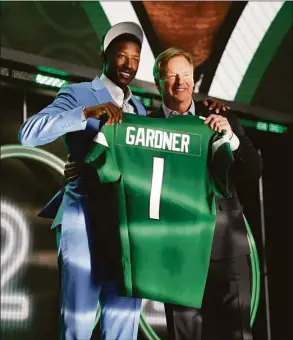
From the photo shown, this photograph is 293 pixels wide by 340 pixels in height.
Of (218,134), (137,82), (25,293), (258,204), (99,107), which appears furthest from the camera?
(258,204)

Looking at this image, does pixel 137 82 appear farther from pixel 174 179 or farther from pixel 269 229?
pixel 269 229

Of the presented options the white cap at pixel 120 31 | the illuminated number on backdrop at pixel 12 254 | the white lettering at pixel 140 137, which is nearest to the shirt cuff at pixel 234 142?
the white lettering at pixel 140 137

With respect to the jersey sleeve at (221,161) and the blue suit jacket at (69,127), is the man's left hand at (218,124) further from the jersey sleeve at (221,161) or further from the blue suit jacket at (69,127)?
the blue suit jacket at (69,127)

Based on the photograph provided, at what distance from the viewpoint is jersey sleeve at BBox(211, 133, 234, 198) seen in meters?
1.34

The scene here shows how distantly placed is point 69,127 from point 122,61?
24 cm

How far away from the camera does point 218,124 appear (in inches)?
53.6

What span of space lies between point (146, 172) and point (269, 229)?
0.73m

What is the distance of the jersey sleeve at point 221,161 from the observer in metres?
1.34

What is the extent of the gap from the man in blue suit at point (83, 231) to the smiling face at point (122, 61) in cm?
7

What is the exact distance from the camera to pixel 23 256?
160 cm

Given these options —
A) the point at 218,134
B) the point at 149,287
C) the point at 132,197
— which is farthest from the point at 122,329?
the point at 218,134

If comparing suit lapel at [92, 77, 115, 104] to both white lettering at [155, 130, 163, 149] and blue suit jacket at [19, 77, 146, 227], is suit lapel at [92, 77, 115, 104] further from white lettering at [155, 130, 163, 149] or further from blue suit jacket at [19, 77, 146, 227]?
white lettering at [155, 130, 163, 149]

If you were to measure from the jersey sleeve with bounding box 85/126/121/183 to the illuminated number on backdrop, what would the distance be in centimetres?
47

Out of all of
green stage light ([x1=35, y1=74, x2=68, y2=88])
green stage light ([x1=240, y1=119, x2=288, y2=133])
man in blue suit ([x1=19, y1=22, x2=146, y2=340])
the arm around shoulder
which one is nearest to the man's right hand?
man in blue suit ([x1=19, y1=22, x2=146, y2=340])
